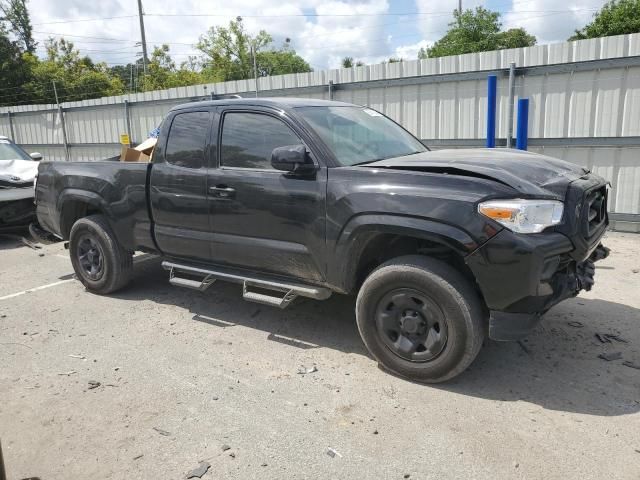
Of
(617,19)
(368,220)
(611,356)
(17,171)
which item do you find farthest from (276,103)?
(617,19)

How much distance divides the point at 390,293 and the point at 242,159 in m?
1.73

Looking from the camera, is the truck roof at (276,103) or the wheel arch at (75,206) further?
the wheel arch at (75,206)

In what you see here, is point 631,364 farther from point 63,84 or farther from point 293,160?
point 63,84

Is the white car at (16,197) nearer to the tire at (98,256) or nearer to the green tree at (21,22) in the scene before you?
the tire at (98,256)

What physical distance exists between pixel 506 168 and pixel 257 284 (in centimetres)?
214

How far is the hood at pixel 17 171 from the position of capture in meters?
8.40

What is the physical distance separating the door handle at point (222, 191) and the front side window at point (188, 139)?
1.03 ft

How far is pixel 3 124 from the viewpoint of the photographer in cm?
1942

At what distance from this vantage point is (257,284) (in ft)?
14.4

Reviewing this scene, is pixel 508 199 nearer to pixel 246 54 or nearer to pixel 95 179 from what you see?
pixel 95 179

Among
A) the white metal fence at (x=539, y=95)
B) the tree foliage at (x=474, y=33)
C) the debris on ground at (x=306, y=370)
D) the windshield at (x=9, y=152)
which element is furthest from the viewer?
the tree foliage at (x=474, y=33)

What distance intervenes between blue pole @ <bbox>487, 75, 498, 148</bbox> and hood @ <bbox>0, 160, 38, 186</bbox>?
7.09m

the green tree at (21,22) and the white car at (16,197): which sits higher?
the green tree at (21,22)

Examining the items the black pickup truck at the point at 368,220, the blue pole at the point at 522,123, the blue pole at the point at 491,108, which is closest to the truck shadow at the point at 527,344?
the black pickup truck at the point at 368,220
